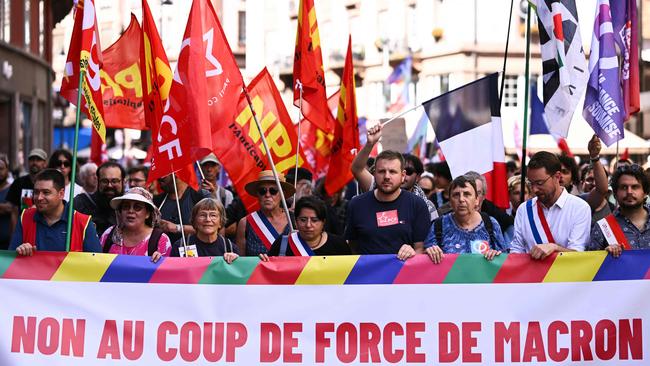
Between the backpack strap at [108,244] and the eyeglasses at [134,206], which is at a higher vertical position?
the eyeglasses at [134,206]

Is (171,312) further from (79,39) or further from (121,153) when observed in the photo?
(121,153)

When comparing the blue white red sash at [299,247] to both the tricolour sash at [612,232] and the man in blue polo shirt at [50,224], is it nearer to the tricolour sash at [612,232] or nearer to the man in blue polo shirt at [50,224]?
the man in blue polo shirt at [50,224]

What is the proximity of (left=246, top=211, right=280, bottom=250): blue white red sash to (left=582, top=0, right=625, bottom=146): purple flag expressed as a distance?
7.95ft

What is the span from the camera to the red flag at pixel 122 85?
38.4ft

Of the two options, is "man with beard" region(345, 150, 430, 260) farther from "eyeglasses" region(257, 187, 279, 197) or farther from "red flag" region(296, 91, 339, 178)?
"red flag" region(296, 91, 339, 178)

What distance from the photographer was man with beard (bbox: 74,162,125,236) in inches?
412

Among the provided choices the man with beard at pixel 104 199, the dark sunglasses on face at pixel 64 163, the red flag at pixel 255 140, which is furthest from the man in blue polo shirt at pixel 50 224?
the dark sunglasses on face at pixel 64 163

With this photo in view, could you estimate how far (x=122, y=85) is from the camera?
11742 mm

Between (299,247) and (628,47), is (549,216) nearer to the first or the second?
(299,247)

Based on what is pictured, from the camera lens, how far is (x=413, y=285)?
23.7 ft

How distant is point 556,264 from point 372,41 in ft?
169

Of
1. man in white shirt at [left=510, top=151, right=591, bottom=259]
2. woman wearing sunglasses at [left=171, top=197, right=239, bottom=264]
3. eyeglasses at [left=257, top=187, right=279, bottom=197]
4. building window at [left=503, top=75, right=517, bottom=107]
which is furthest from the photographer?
building window at [left=503, top=75, right=517, bottom=107]

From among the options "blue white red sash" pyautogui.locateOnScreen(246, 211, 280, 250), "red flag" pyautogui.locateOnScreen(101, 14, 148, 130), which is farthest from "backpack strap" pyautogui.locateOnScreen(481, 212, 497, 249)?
"red flag" pyautogui.locateOnScreen(101, 14, 148, 130)

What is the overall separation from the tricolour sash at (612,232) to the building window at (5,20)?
24718 millimetres
